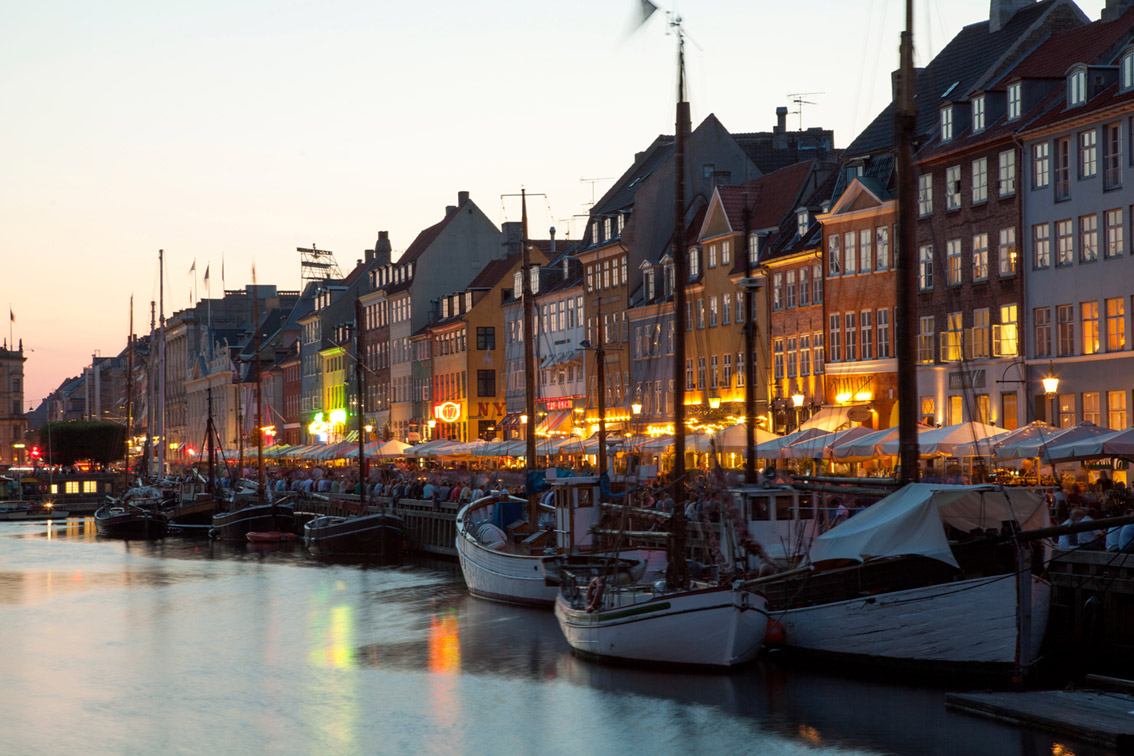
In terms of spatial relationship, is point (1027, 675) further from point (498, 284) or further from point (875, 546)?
point (498, 284)

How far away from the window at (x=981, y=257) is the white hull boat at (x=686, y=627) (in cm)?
2832

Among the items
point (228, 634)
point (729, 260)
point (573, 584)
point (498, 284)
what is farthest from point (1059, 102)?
point (498, 284)

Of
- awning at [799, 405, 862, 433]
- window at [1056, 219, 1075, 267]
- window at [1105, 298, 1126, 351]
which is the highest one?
window at [1056, 219, 1075, 267]

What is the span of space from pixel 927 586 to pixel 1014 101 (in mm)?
30632

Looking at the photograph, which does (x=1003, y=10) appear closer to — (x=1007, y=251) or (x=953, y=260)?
(x=953, y=260)

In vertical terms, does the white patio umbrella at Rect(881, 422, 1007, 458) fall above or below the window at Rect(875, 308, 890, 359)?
below

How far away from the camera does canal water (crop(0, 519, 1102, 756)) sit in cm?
2527

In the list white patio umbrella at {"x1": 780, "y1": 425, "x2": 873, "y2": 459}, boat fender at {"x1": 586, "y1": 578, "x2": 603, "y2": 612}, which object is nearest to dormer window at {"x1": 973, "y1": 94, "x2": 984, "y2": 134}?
white patio umbrella at {"x1": 780, "y1": 425, "x2": 873, "y2": 459}

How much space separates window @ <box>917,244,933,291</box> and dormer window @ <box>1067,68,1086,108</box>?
8.71m

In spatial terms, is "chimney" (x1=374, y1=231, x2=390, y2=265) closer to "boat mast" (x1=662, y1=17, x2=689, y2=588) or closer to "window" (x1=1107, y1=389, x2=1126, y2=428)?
"window" (x1=1107, y1=389, x2=1126, y2=428)

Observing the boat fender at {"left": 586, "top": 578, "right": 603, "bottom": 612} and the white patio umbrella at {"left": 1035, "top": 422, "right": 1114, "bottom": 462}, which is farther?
the white patio umbrella at {"left": 1035, "top": 422, "right": 1114, "bottom": 462}

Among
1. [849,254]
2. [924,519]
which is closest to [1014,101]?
[849,254]

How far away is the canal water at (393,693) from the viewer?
82.9 feet

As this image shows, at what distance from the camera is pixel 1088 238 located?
5047 cm
